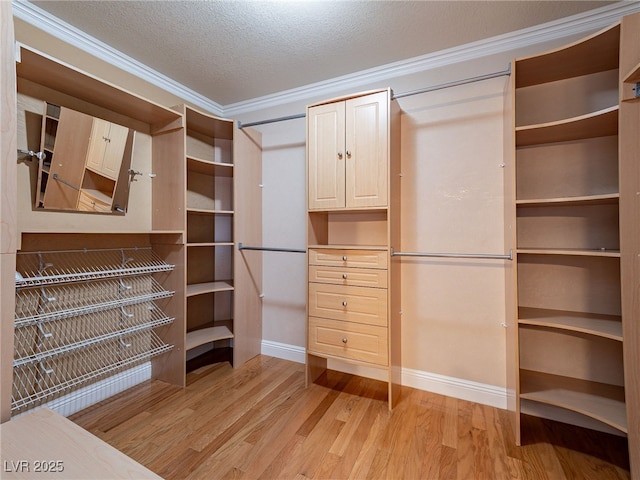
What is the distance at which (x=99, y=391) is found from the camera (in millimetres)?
2125

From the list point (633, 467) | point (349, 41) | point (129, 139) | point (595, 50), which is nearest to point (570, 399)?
point (633, 467)

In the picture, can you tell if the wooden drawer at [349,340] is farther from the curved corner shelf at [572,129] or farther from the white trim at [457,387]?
the curved corner shelf at [572,129]

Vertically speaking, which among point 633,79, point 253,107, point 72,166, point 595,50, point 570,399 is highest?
point 253,107

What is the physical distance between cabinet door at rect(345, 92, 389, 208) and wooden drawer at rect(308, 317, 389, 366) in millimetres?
862

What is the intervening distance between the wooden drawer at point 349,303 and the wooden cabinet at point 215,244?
792 millimetres

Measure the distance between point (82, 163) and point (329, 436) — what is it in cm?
231

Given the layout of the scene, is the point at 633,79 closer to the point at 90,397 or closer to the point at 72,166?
the point at 72,166

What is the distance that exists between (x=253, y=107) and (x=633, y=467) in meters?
3.51

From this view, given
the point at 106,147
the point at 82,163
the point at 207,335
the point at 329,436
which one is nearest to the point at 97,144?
the point at 106,147

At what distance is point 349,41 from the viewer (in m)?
2.05

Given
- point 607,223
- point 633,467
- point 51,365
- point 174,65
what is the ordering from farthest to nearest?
point 174,65 < point 51,365 < point 607,223 < point 633,467

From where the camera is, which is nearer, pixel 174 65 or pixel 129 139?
pixel 129 139

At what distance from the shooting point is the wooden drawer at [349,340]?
205 centimetres

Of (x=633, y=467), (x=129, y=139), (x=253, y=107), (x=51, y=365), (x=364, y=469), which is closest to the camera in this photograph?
(x=633, y=467)
